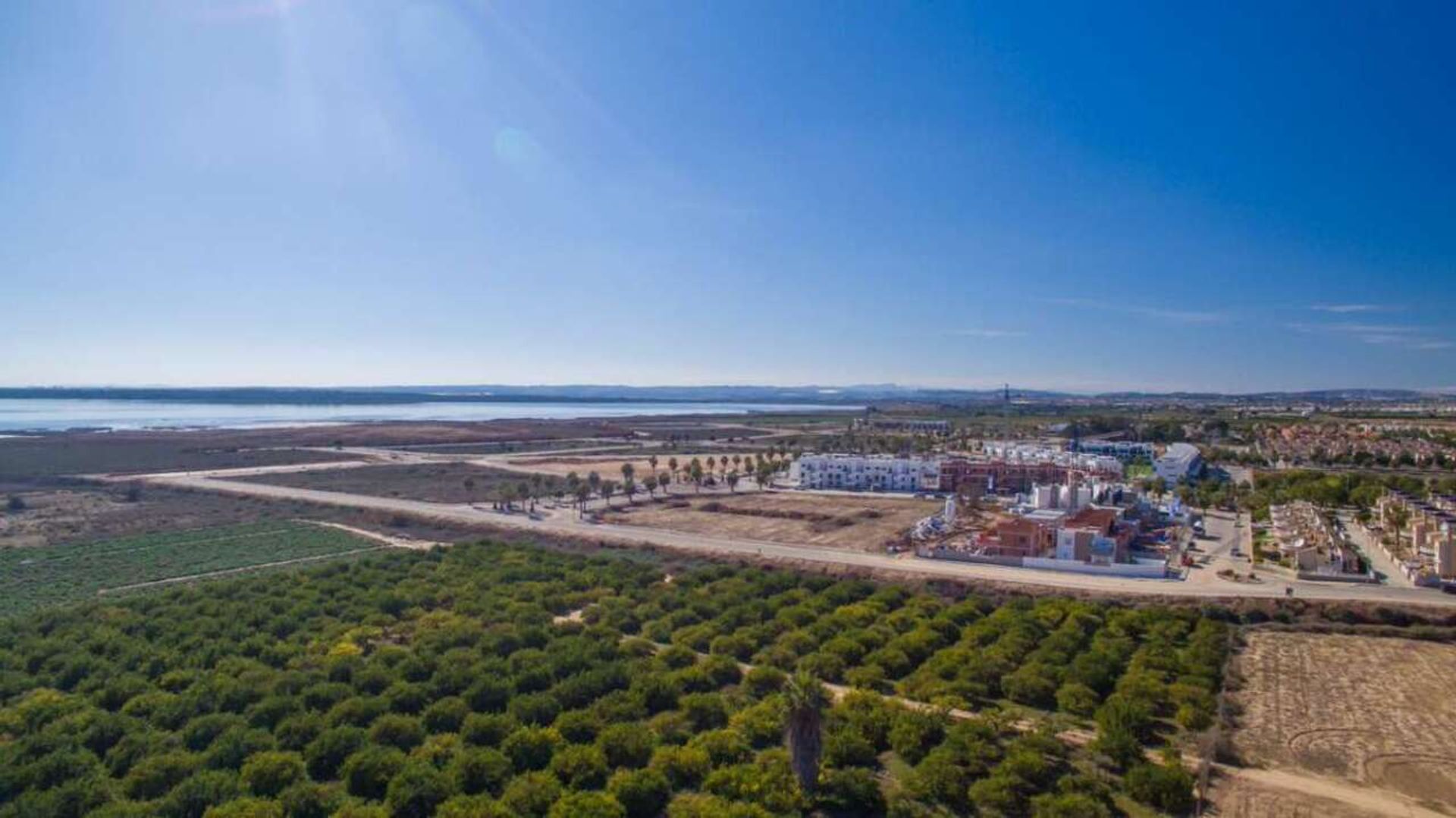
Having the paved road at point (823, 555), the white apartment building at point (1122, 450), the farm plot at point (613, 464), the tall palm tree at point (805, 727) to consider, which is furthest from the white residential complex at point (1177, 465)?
the tall palm tree at point (805, 727)

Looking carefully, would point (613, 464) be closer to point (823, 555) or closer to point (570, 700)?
point (823, 555)

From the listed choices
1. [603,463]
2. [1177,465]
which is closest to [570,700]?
[1177,465]

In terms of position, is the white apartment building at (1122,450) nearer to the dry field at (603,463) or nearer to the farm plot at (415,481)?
the dry field at (603,463)

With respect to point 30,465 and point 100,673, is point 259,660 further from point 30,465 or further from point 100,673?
point 30,465

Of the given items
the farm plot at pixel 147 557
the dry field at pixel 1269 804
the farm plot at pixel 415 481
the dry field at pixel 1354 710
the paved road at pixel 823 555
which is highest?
the farm plot at pixel 415 481

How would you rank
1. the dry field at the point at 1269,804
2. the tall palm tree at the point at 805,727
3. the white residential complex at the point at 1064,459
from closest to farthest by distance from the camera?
the tall palm tree at the point at 805,727 < the dry field at the point at 1269,804 < the white residential complex at the point at 1064,459

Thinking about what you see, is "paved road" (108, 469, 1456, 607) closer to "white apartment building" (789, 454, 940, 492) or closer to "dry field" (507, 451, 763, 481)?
"dry field" (507, 451, 763, 481)

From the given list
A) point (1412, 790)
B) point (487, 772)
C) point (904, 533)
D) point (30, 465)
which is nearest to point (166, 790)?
point (487, 772)
